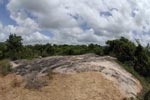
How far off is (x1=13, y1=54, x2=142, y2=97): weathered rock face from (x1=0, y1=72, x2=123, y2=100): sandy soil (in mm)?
721

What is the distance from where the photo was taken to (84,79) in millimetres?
23391

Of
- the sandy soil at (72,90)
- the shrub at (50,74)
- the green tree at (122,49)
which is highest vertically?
the green tree at (122,49)

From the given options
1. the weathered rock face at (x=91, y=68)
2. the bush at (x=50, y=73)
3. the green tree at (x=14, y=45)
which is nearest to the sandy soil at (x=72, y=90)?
the bush at (x=50, y=73)

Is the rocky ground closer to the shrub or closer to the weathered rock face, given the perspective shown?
the weathered rock face

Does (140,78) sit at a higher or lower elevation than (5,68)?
lower

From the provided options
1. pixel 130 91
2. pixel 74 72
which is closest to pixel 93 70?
pixel 74 72

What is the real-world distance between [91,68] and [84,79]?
6.51 feet

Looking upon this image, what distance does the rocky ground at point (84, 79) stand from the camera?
21766mm

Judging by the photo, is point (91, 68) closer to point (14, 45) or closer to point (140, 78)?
point (140, 78)

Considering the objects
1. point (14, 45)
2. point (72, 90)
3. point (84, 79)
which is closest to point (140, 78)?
point (84, 79)

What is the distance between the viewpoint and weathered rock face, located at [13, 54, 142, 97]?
24.0m

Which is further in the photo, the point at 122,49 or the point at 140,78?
the point at 122,49

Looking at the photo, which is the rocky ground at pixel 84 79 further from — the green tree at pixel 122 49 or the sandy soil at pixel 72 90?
the green tree at pixel 122 49

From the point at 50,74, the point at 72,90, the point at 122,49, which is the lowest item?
the point at 72,90
